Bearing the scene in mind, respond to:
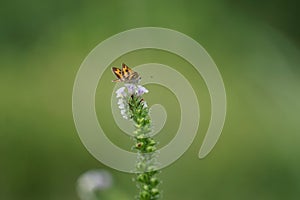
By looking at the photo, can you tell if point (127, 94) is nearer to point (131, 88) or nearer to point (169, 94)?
point (131, 88)

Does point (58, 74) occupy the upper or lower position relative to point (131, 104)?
upper

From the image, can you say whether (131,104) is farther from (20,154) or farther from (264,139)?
(20,154)

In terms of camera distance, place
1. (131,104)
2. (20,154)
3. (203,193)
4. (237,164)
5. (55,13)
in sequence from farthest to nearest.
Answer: (55,13), (20,154), (237,164), (203,193), (131,104)

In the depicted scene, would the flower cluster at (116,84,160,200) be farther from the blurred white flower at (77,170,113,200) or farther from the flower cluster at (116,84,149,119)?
the blurred white flower at (77,170,113,200)

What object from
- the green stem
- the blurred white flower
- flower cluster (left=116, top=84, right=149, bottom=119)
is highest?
the blurred white flower

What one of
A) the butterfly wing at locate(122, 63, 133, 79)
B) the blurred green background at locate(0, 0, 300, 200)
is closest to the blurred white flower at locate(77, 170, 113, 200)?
the butterfly wing at locate(122, 63, 133, 79)

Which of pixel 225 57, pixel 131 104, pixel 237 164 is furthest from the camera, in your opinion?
pixel 225 57

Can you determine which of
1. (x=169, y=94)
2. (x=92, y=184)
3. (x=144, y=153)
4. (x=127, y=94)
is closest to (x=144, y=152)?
(x=144, y=153)

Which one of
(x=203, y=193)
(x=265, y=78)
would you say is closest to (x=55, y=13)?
(x=265, y=78)
